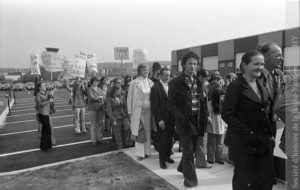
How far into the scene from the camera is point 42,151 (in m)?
6.68

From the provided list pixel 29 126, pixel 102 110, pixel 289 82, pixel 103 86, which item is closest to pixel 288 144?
pixel 289 82

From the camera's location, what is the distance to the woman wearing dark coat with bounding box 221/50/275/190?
102 inches

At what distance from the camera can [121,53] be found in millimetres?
10602

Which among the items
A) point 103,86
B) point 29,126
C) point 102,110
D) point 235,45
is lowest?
point 29,126

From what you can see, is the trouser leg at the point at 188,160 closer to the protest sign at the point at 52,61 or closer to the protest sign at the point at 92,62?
the protest sign at the point at 92,62

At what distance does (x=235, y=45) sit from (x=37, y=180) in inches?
994

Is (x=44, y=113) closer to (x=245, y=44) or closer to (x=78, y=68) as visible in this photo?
(x=78, y=68)

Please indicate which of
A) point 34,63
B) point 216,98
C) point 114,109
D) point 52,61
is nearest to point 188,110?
point 216,98

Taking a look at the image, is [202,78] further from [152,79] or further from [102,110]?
[102,110]

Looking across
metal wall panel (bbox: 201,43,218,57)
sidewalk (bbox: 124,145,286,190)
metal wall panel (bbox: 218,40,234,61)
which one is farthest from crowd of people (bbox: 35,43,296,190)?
metal wall panel (bbox: 201,43,218,57)

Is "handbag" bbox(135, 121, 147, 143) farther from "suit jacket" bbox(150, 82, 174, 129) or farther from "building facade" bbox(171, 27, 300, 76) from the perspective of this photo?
"building facade" bbox(171, 27, 300, 76)

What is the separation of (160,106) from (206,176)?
142 centimetres

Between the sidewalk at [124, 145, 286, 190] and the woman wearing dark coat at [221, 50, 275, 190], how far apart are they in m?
1.23

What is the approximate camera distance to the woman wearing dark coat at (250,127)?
260cm
